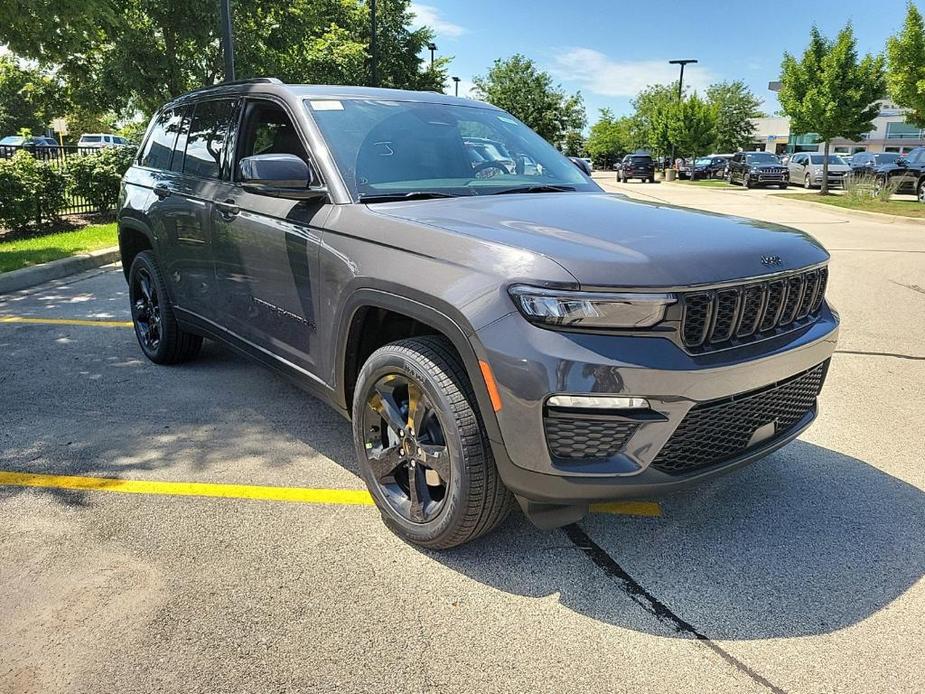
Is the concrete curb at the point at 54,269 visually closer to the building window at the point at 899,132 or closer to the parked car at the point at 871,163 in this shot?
the parked car at the point at 871,163

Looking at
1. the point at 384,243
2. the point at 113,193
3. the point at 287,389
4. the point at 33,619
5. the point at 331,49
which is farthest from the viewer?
the point at 331,49

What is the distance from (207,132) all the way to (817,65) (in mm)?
27674

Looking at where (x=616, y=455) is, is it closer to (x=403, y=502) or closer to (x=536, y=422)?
(x=536, y=422)

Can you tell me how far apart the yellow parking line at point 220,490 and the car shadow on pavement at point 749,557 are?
0.48 ft

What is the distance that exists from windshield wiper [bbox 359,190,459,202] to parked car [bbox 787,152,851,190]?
3254 cm

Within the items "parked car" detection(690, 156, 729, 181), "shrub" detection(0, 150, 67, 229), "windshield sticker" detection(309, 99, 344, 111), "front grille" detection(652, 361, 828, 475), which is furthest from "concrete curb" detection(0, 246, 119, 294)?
"parked car" detection(690, 156, 729, 181)

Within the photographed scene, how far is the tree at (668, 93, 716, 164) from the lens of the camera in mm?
45781

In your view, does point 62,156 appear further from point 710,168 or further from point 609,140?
point 609,140

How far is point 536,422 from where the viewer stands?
2375mm

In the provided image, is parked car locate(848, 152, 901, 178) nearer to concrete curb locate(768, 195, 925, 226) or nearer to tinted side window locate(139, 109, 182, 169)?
concrete curb locate(768, 195, 925, 226)

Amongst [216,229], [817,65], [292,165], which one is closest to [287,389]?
[216,229]

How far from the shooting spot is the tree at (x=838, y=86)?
2555 cm

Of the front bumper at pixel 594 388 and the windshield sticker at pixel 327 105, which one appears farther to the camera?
the windshield sticker at pixel 327 105

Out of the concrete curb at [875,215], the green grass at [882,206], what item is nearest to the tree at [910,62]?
the green grass at [882,206]
